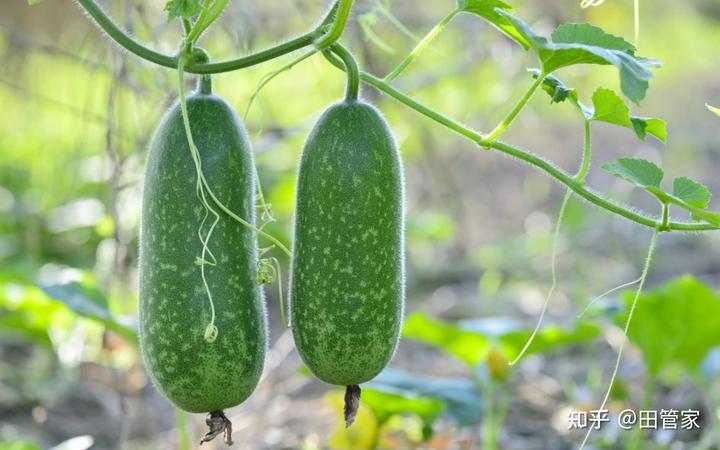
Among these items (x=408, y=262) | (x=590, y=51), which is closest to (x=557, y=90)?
(x=590, y=51)

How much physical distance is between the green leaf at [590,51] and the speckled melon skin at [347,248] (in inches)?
12.9

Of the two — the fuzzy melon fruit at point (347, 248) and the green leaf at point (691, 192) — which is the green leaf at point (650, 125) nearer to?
the green leaf at point (691, 192)

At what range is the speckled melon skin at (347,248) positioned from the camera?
1656 mm

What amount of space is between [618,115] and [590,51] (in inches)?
8.8

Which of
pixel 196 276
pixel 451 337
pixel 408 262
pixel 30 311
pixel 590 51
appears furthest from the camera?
pixel 408 262

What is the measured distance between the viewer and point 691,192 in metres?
1.61

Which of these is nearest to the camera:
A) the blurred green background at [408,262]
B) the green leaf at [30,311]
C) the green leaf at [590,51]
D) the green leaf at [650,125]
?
the green leaf at [590,51]

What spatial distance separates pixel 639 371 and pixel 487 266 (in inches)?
59.4

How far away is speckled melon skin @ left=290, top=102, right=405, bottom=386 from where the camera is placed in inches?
65.2

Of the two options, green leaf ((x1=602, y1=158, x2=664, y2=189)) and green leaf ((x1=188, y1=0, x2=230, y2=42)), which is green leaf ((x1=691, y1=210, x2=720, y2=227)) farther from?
green leaf ((x1=188, y1=0, x2=230, y2=42))

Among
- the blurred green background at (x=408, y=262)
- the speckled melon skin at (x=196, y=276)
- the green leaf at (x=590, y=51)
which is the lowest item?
the blurred green background at (x=408, y=262)

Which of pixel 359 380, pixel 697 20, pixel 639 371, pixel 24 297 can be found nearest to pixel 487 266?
pixel 639 371

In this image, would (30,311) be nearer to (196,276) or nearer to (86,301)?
(86,301)

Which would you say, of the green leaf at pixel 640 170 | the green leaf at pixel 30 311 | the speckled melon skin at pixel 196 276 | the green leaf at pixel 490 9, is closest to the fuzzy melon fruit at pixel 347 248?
the speckled melon skin at pixel 196 276
